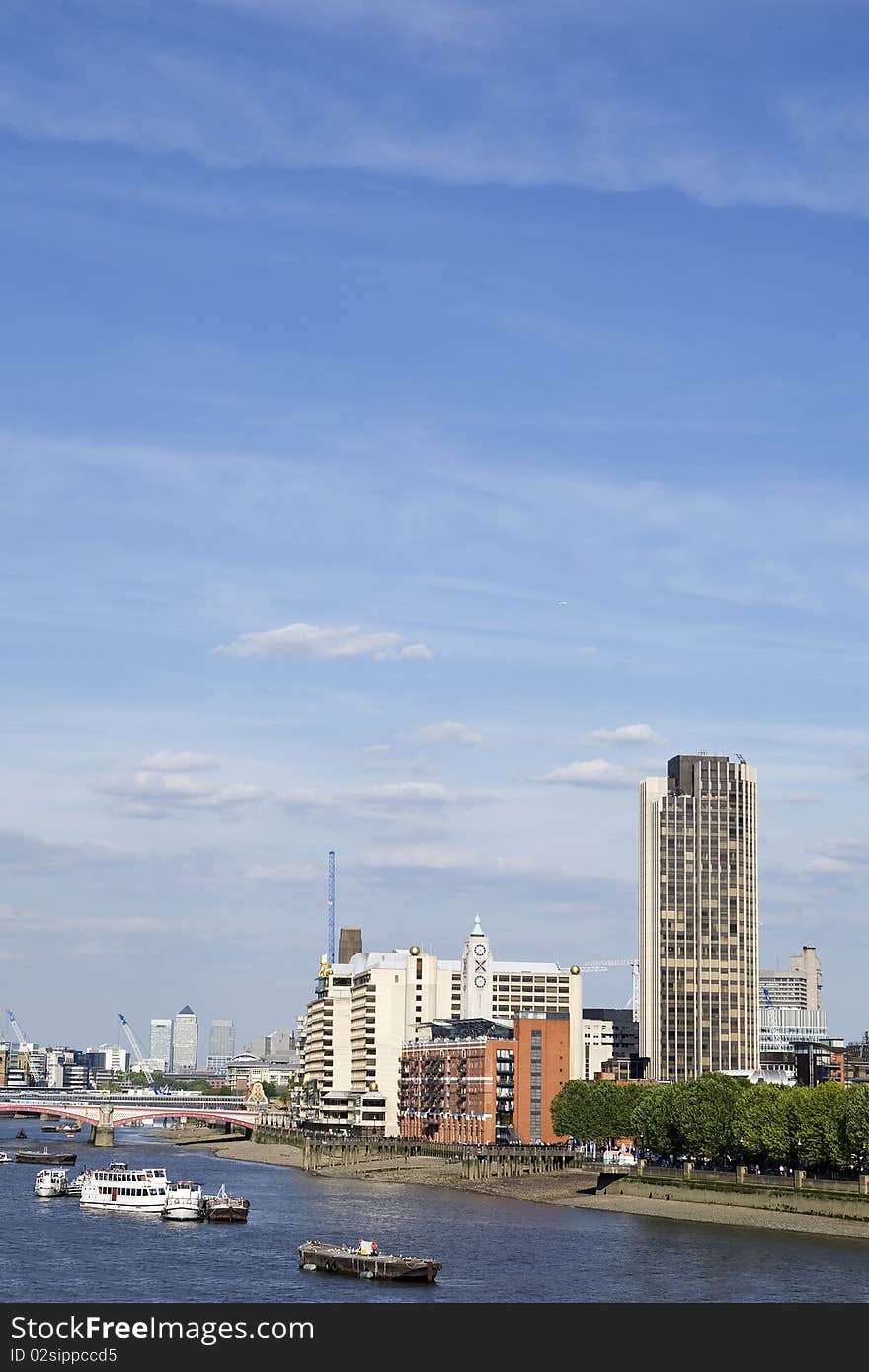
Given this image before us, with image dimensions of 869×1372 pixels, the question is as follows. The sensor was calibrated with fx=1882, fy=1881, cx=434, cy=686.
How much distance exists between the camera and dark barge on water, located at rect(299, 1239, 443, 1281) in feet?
386

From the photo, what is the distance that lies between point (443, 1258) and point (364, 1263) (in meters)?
14.1

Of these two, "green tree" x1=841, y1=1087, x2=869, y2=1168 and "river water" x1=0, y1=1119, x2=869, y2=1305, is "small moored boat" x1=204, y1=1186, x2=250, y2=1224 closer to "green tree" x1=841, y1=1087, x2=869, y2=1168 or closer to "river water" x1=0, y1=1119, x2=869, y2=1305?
"river water" x1=0, y1=1119, x2=869, y2=1305

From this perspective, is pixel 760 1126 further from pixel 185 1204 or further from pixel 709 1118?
pixel 185 1204

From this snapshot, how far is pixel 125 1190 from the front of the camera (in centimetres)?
18125

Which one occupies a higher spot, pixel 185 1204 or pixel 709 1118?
pixel 709 1118

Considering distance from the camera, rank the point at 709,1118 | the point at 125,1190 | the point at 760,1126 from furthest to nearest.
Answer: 1. the point at 709,1118
2. the point at 125,1190
3. the point at 760,1126

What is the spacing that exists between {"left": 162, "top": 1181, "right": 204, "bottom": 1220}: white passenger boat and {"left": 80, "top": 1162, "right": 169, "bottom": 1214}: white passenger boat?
3727mm

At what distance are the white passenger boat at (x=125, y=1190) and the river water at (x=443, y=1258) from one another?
3.59 m

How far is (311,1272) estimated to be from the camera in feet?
407

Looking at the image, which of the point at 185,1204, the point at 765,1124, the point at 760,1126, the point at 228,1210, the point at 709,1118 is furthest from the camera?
the point at 709,1118

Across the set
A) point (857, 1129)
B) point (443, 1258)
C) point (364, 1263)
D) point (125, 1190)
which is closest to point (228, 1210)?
point (125, 1190)
